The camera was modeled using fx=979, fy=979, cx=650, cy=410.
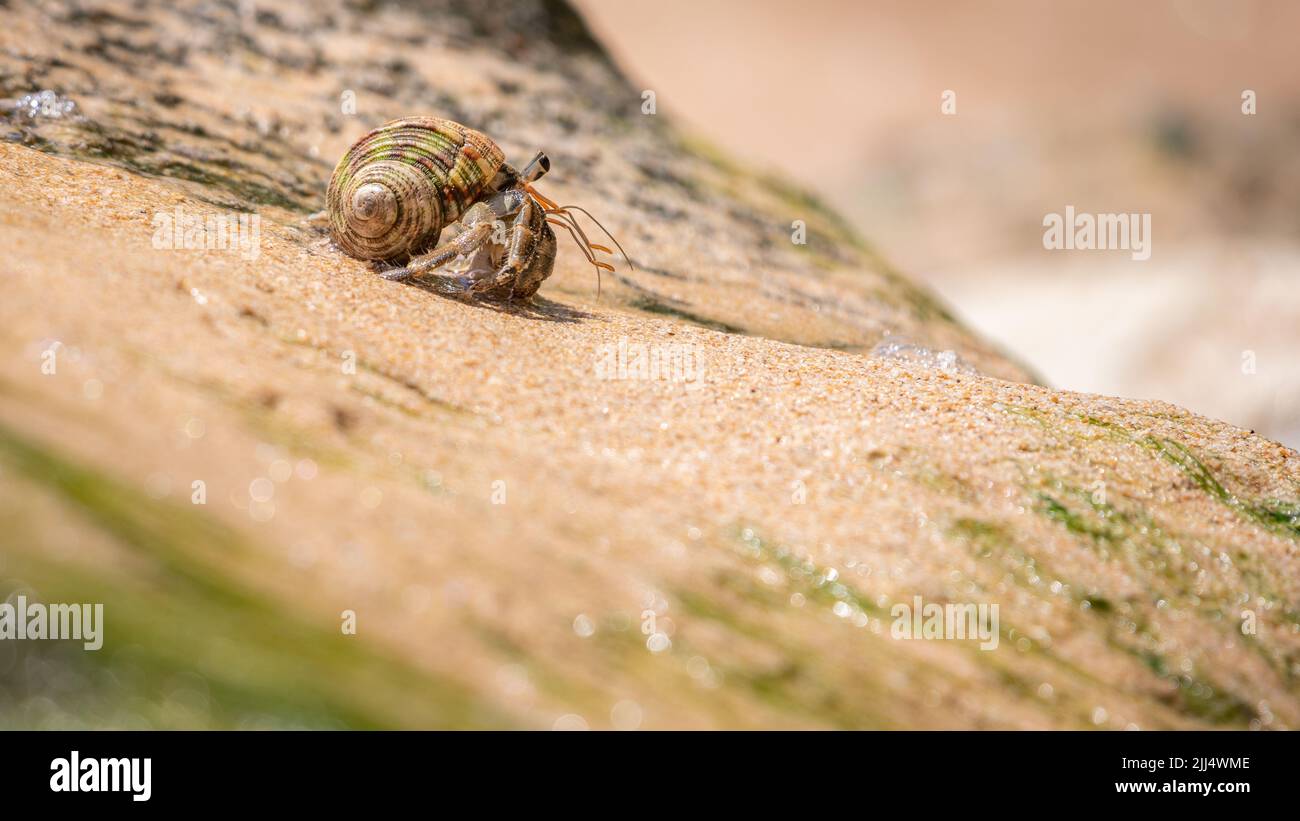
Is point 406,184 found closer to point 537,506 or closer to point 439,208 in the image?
point 439,208

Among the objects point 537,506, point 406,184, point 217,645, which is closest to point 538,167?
point 406,184

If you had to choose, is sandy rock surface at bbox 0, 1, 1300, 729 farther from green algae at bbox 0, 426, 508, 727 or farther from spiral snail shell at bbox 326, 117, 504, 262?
spiral snail shell at bbox 326, 117, 504, 262

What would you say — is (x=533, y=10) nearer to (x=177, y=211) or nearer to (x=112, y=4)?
(x=112, y=4)

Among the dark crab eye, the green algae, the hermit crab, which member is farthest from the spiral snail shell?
the green algae

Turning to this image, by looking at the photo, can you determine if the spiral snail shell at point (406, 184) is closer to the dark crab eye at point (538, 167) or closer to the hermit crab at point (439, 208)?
the hermit crab at point (439, 208)

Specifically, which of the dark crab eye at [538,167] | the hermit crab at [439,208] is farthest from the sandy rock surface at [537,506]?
the dark crab eye at [538,167]

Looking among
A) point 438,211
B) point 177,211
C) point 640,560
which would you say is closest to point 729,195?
point 438,211
